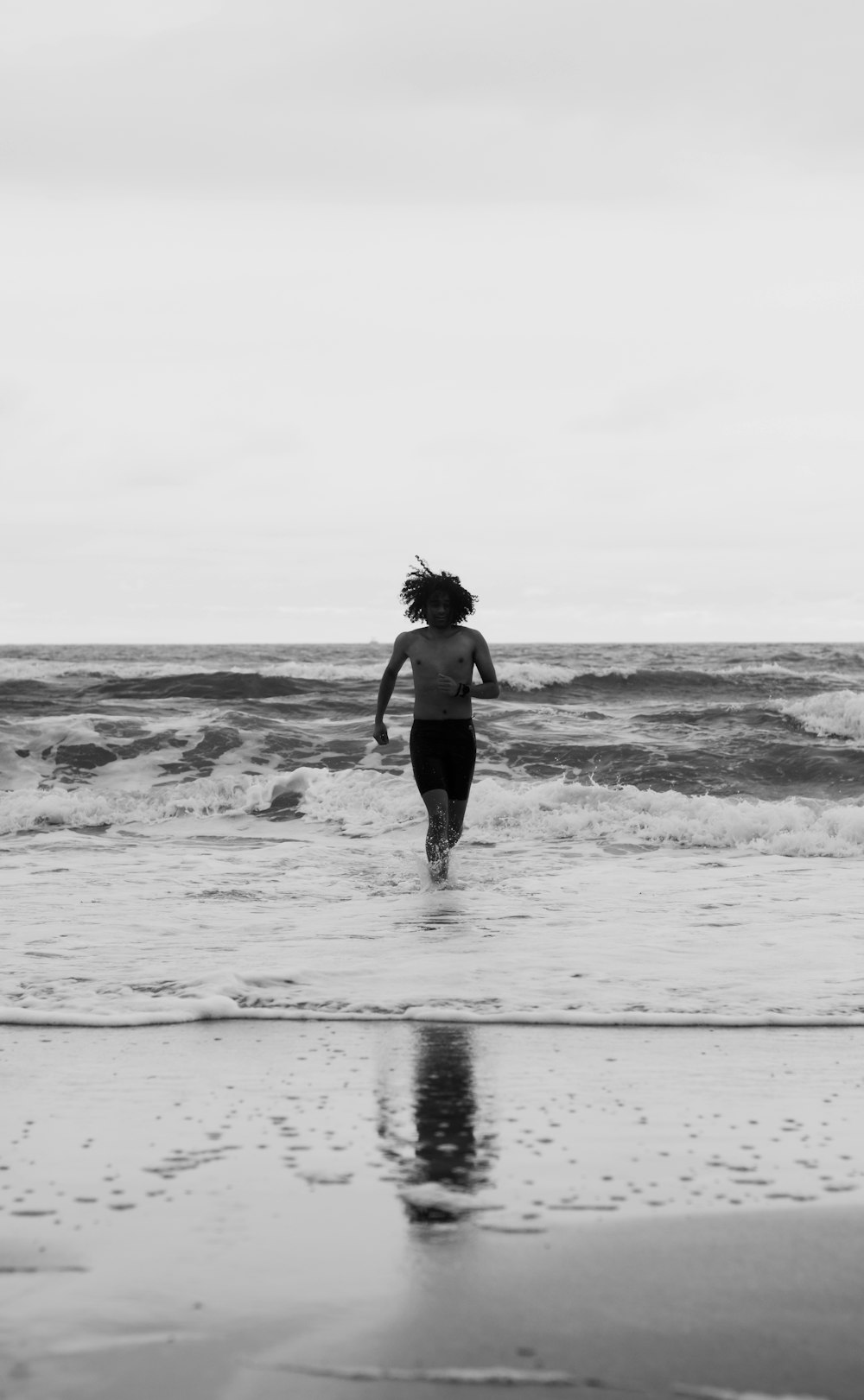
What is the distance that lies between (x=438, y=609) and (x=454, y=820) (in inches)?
53.3

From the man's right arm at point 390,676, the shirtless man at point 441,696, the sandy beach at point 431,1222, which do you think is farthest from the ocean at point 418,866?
the man's right arm at point 390,676

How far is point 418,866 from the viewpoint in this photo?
27.4 feet

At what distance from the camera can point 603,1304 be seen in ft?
6.93

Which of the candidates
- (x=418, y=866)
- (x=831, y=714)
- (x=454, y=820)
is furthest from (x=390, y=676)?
(x=831, y=714)

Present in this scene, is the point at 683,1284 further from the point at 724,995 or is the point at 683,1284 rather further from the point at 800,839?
the point at 800,839

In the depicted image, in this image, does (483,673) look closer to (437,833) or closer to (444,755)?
(444,755)

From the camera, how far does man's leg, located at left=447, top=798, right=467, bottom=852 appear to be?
7.66 meters

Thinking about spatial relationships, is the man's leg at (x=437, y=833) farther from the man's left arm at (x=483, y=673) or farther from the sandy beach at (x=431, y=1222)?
the sandy beach at (x=431, y=1222)

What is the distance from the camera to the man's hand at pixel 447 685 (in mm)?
7297

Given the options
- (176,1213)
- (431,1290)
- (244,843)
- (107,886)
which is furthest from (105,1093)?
(244,843)

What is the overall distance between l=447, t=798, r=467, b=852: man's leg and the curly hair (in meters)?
A: 1.15

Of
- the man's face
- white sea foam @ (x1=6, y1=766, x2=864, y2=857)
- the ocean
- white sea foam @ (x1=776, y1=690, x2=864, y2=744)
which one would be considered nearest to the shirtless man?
the man's face

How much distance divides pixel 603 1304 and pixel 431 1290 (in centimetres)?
31

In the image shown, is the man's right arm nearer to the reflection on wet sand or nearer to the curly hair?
the curly hair
